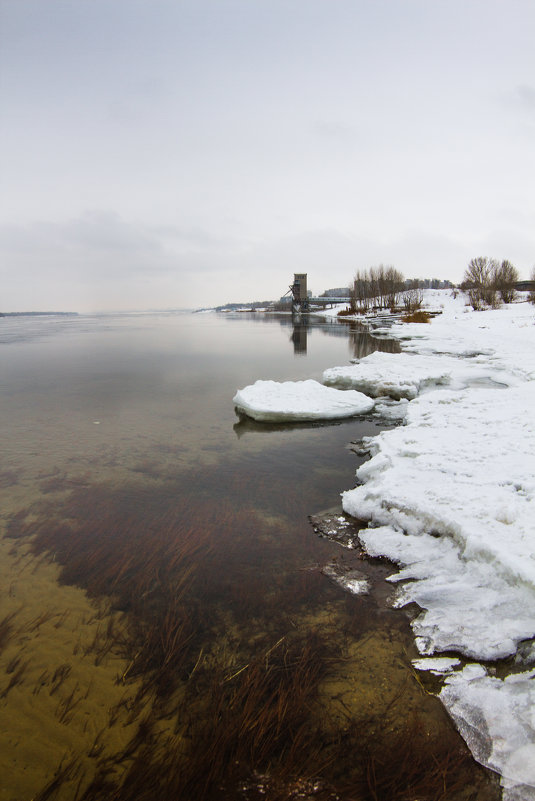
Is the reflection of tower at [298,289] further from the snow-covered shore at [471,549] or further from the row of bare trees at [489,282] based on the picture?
the snow-covered shore at [471,549]

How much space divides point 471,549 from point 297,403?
282 inches

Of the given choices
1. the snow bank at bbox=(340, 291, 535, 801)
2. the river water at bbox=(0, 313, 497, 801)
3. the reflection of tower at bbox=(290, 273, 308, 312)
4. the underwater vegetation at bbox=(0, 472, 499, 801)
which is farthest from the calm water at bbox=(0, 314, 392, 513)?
the reflection of tower at bbox=(290, 273, 308, 312)

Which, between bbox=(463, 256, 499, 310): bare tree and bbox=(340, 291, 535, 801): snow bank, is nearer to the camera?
bbox=(340, 291, 535, 801): snow bank

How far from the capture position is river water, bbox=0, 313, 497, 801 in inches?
95.1

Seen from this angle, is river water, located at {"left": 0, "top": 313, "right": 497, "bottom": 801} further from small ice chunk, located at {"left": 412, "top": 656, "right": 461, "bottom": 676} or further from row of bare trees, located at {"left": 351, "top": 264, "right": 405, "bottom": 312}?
row of bare trees, located at {"left": 351, "top": 264, "right": 405, "bottom": 312}

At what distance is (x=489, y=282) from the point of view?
5856cm

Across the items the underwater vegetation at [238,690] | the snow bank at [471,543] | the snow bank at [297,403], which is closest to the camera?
the underwater vegetation at [238,690]

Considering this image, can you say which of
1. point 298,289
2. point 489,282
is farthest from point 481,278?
point 298,289

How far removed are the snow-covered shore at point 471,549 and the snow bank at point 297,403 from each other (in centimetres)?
197

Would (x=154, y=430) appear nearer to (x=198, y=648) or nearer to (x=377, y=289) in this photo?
(x=198, y=648)

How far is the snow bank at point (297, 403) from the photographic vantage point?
33.7 ft

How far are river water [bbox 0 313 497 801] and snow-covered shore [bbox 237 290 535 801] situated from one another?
245 millimetres

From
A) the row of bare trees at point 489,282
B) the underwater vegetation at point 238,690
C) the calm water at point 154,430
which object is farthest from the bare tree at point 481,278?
the underwater vegetation at point 238,690

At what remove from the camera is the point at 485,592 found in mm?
3561
